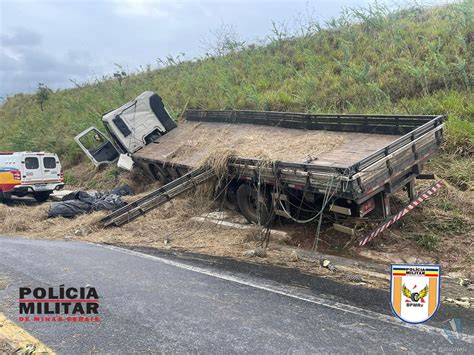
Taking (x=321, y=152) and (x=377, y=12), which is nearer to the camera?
(x=321, y=152)

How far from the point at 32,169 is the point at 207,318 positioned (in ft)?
39.7

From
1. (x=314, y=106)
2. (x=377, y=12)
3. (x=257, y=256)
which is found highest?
(x=377, y=12)

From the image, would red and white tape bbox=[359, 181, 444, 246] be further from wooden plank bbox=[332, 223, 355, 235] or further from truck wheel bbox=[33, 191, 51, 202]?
truck wheel bbox=[33, 191, 51, 202]

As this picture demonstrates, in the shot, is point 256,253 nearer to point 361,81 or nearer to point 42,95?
point 361,81

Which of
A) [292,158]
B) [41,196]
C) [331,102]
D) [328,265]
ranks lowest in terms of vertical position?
[41,196]

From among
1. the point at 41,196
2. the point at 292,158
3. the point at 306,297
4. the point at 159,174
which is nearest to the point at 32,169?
the point at 41,196

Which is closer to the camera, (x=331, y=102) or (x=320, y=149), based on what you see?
(x=320, y=149)

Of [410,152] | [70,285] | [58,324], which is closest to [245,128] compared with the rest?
[410,152]

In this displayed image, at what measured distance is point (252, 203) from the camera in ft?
26.4

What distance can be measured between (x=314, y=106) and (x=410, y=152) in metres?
5.90

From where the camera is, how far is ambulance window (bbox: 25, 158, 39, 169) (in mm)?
14123

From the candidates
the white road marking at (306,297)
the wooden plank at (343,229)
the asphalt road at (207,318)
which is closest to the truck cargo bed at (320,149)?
the wooden plank at (343,229)

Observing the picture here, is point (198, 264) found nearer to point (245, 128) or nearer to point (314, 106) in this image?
point (245, 128)

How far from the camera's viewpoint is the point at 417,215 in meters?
6.97
